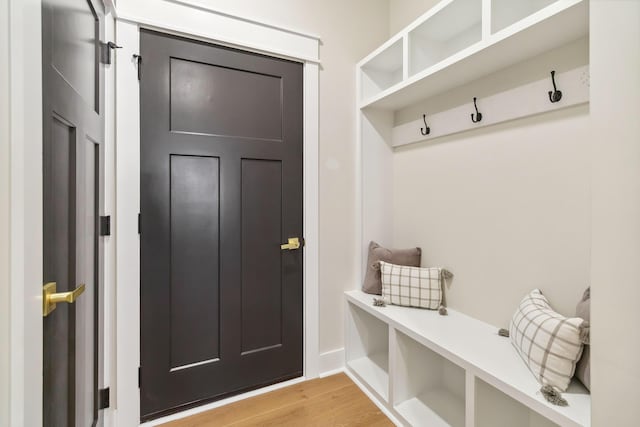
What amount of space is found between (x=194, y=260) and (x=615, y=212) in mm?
1798

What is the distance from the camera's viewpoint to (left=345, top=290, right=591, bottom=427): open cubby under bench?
3.69 ft

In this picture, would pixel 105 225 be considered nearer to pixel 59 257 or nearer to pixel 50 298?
pixel 59 257

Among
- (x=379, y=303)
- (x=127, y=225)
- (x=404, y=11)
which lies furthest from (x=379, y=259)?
(x=404, y=11)

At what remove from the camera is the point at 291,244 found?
1990 millimetres

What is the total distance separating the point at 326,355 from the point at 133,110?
6.37 feet

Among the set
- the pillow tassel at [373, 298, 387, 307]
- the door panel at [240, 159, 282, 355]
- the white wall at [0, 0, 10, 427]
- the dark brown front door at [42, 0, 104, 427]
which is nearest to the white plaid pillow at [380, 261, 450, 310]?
the pillow tassel at [373, 298, 387, 307]

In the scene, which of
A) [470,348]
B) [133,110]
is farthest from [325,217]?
[133,110]

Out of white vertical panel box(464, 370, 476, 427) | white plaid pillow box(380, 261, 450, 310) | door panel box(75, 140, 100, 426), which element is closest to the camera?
door panel box(75, 140, 100, 426)

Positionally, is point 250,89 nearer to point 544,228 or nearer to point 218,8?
point 218,8

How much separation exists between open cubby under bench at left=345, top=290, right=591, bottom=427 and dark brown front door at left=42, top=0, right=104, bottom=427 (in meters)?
1.45

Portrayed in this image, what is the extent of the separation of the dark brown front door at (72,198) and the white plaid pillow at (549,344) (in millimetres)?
1622

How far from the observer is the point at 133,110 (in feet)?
5.16

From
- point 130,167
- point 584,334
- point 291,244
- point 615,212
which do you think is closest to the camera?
point 615,212

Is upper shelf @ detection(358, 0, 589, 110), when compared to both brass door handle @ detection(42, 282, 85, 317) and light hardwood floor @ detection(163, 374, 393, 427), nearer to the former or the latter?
brass door handle @ detection(42, 282, 85, 317)
